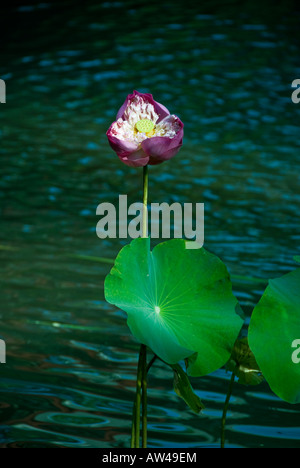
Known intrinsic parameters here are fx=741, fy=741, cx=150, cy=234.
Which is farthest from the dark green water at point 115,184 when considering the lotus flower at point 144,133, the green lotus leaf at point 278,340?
the lotus flower at point 144,133

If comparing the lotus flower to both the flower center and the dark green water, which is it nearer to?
the flower center

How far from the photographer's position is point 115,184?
8.42ft

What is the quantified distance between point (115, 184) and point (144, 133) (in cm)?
183

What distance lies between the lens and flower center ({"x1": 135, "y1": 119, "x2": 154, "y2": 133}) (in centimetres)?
74

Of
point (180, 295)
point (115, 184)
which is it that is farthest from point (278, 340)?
point (115, 184)

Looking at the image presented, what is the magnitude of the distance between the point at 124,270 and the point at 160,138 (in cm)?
14

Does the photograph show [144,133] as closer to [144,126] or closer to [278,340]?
[144,126]

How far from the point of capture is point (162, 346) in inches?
27.0

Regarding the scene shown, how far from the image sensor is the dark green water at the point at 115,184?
117 centimetres

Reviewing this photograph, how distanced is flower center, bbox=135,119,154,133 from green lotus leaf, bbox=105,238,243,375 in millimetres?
109

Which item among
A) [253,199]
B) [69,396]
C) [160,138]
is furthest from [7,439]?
[253,199]

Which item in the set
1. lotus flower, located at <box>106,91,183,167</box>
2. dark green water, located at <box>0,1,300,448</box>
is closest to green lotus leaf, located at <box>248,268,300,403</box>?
lotus flower, located at <box>106,91,183,167</box>

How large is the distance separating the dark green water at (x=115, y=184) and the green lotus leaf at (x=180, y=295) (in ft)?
1.27

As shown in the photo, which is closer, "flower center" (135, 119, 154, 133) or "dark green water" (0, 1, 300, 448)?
"flower center" (135, 119, 154, 133)
